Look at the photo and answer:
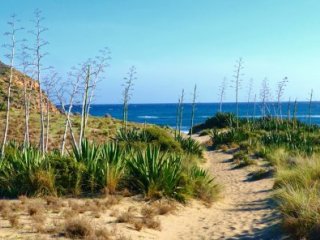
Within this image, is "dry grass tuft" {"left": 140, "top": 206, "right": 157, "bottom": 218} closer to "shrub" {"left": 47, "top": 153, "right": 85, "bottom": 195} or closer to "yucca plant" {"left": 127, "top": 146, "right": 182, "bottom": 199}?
"yucca plant" {"left": 127, "top": 146, "right": 182, "bottom": 199}

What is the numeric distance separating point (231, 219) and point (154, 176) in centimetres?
231

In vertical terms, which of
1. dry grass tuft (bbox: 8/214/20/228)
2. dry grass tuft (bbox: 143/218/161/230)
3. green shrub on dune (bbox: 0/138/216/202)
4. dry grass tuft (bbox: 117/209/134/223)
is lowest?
dry grass tuft (bbox: 143/218/161/230)

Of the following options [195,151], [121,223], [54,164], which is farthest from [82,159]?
[195,151]

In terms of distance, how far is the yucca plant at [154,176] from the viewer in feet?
39.6

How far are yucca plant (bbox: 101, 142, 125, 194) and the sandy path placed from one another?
6.20 ft

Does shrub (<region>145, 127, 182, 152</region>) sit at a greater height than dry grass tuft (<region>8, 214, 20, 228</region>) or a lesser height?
greater

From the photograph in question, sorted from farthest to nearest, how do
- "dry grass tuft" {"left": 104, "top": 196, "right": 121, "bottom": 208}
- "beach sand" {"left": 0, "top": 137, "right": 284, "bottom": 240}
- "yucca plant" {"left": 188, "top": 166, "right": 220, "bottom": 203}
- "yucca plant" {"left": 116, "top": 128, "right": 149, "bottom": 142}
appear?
"yucca plant" {"left": 116, "top": 128, "right": 149, "bottom": 142}, "yucca plant" {"left": 188, "top": 166, "right": 220, "bottom": 203}, "dry grass tuft" {"left": 104, "top": 196, "right": 121, "bottom": 208}, "beach sand" {"left": 0, "top": 137, "right": 284, "bottom": 240}

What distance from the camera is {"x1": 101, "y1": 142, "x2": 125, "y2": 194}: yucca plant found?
39.8 ft

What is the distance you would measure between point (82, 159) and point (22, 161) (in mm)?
1540

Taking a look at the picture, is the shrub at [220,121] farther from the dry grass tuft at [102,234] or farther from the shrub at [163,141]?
the dry grass tuft at [102,234]

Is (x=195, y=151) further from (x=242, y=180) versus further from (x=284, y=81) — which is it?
(x=284, y=81)

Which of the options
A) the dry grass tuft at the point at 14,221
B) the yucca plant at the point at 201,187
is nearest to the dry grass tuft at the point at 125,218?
the dry grass tuft at the point at 14,221

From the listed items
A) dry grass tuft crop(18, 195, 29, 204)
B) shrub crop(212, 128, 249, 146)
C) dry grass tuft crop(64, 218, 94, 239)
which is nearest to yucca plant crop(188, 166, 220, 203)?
dry grass tuft crop(18, 195, 29, 204)

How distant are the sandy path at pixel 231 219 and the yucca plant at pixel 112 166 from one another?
1891mm
